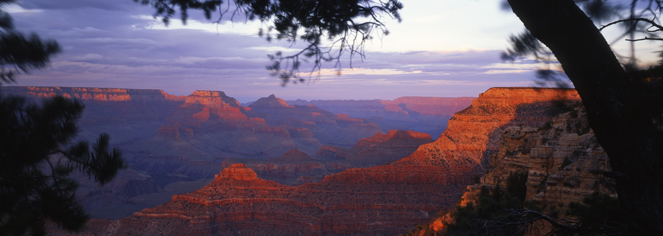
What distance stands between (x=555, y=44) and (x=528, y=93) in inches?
1953

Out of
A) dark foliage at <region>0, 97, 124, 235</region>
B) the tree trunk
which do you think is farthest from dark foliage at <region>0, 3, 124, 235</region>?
the tree trunk

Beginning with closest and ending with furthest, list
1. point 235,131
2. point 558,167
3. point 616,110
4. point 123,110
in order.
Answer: point 616,110 → point 558,167 → point 123,110 → point 235,131

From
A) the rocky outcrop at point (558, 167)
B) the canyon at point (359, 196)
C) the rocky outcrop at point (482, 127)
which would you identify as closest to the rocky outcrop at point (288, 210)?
the canyon at point (359, 196)

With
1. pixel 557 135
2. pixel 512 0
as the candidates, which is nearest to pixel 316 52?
pixel 512 0

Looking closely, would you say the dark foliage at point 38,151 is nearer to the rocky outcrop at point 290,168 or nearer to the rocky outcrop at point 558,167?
the rocky outcrop at point 558,167

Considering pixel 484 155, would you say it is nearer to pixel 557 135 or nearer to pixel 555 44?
pixel 557 135

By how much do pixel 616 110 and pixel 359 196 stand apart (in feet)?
119

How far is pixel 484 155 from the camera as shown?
45.7 m

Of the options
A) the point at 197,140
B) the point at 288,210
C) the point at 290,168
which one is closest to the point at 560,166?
the point at 288,210

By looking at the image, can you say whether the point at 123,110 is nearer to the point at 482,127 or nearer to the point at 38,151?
the point at 482,127

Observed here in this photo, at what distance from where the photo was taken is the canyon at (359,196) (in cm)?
3409

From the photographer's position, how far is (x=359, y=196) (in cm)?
3906

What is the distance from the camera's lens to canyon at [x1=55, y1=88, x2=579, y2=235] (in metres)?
34.1

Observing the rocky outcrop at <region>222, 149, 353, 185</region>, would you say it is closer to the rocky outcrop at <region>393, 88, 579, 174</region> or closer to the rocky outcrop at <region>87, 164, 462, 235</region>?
the rocky outcrop at <region>393, 88, 579, 174</region>
